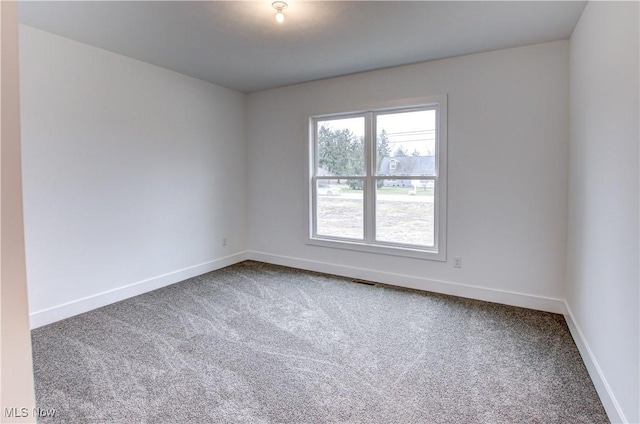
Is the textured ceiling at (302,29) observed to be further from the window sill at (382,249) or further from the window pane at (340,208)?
the window sill at (382,249)

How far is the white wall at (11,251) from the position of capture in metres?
0.79

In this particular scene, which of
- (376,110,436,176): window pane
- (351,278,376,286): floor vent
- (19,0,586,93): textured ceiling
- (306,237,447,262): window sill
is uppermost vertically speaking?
(19,0,586,93): textured ceiling

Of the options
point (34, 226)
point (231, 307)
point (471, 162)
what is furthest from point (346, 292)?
point (34, 226)

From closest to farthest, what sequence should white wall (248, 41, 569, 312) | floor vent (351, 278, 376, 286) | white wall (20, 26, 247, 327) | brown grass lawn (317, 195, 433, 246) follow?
1. white wall (20, 26, 247, 327)
2. white wall (248, 41, 569, 312)
3. brown grass lawn (317, 195, 433, 246)
4. floor vent (351, 278, 376, 286)

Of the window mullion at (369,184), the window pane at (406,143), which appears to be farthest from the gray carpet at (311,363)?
the window pane at (406,143)

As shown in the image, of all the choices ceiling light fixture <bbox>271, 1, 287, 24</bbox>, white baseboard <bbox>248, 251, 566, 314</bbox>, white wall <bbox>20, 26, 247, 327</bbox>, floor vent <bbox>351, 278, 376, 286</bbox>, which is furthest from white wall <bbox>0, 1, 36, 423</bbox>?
white baseboard <bbox>248, 251, 566, 314</bbox>

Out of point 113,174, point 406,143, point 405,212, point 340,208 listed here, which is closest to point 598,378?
point 405,212

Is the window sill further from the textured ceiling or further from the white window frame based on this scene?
the textured ceiling

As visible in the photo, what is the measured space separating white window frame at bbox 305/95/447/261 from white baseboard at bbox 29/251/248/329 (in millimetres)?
1382

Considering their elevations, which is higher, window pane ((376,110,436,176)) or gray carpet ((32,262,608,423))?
window pane ((376,110,436,176))

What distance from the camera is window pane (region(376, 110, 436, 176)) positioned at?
3.73 metres

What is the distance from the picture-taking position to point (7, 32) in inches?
31.4

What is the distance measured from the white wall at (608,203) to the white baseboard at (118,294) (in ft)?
12.8

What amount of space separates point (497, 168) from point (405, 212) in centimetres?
106
